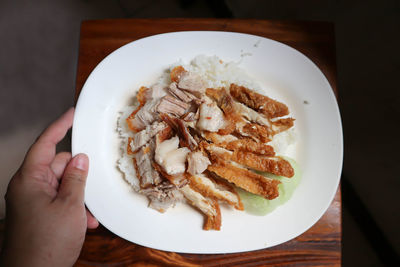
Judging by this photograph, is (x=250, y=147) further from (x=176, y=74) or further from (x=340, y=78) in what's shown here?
(x=340, y=78)

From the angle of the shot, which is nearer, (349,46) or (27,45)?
(349,46)

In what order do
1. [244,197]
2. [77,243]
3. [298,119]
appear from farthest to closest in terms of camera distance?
[298,119] < [244,197] < [77,243]

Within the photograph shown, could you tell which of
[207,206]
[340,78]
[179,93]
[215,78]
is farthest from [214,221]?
[340,78]

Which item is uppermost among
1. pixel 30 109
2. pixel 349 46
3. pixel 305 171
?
pixel 349 46

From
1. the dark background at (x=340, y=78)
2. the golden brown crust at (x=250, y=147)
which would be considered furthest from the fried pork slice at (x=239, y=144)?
the dark background at (x=340, y=78)

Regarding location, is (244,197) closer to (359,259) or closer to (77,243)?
(77,243)

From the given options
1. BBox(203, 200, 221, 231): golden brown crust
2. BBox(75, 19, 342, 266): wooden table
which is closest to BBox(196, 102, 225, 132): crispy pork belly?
BBox(203, 200, 221, 231): golden brown crust

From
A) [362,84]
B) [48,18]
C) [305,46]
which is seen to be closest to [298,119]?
[305,46]
